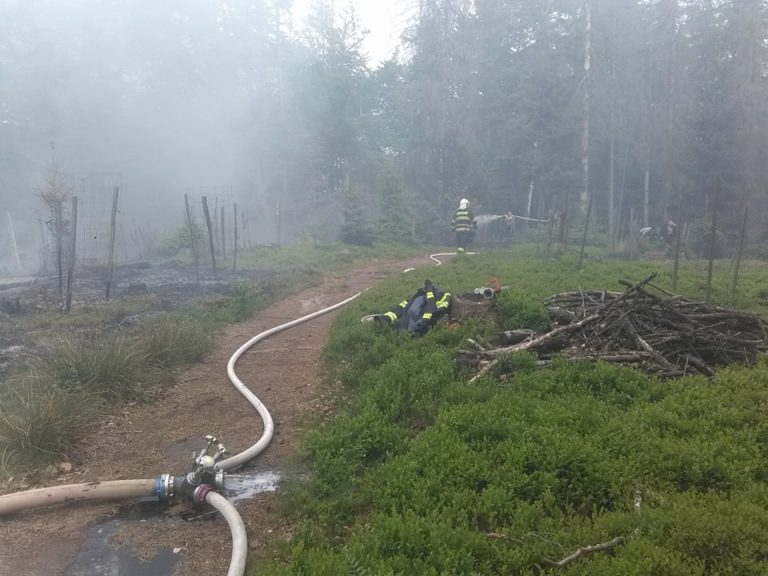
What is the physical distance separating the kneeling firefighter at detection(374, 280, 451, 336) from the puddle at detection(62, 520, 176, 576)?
13.7 ft

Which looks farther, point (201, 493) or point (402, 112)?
point (402, 112)

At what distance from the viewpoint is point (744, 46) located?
Answer: 22.5 m

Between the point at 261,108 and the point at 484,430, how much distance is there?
30564 mm

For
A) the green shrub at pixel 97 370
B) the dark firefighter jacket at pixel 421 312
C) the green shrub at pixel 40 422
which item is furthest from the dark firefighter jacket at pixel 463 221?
the green shrub at pixel 40 422

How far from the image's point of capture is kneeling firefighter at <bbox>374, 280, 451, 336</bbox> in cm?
726

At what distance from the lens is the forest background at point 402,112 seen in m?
23.9

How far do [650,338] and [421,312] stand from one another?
2.77 m

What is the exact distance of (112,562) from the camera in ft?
11.5

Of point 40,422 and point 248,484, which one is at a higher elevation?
point 40,422

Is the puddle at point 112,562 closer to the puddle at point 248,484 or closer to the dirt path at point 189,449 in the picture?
the dirt path at point 189,449

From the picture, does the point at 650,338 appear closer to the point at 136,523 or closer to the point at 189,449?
the point at 189,449

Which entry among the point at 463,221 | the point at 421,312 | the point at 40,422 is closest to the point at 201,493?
the point at 40,422

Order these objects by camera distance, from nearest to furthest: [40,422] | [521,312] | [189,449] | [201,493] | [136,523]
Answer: [136,523]
[201,493]
[40,422]
[189,449]
[521,312]

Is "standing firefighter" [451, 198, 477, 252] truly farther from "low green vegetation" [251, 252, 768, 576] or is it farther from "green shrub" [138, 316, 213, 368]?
"low green vegetation" [251, 252, 768, 576]
